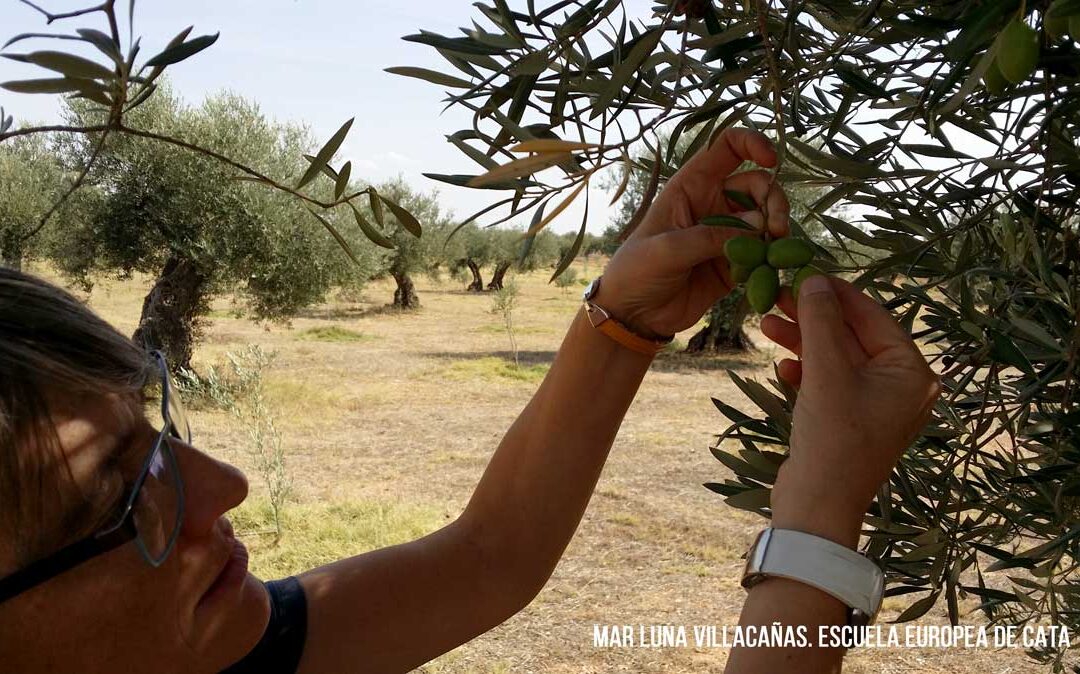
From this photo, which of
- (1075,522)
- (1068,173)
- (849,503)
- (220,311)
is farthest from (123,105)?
(220,311)

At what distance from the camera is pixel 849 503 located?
735 mm

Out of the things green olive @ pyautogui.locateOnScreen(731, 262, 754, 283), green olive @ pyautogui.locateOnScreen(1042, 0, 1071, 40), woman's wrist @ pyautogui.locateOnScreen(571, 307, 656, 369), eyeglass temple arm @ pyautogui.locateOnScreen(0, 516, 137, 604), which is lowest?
eyeglass temple arm @ pyautogui.locateOnScreen(0, 516, 137, 604)

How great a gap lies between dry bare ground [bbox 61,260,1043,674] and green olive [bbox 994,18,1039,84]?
4.72m

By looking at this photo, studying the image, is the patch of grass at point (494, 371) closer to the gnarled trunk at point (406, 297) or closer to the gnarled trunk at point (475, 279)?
the gnarled trunk at point (406, 297)

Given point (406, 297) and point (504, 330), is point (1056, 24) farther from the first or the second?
point (406, 297)

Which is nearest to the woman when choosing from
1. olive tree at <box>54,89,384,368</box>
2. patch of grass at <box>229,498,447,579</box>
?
patch of grass at <box>229,498,447,579</box>

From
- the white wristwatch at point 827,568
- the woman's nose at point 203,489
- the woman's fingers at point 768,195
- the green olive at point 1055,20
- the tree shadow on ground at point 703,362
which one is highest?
the green olive at point 1055,20

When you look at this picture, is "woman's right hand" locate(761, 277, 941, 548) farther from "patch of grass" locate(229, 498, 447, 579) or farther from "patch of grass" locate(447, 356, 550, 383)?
"patch of grass" locate(447, 356, 550, 383)

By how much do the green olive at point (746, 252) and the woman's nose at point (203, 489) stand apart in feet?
2.20

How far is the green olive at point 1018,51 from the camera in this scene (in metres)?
0.58

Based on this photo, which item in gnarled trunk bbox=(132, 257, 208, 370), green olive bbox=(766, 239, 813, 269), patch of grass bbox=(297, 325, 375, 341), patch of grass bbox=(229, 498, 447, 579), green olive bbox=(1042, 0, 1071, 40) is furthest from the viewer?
patch of grass bbox=(297, 325, 375, 341)

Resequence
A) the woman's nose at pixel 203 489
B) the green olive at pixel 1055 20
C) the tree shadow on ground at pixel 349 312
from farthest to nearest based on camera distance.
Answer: the tree shadow on ground at pixel 349 312 → the woman's nose at pixel 203 489 → the green olive at pixel 1055 20

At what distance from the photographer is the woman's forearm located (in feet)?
4.26

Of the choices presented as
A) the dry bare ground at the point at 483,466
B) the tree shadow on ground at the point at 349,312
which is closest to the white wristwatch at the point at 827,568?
the dry bare ground at the point at 483,466
